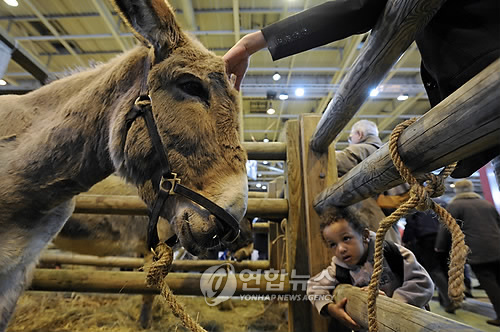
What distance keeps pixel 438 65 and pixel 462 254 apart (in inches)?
20.6

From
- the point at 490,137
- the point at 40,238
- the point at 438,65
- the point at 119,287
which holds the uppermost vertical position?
the point at 438,65

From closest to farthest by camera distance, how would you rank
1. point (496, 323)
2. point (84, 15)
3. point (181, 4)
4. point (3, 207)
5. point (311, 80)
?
point (3, 207) < point (496, 323) < point (181, 4) < point (84, 15) < point (311, 80)

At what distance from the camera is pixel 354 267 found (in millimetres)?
1452

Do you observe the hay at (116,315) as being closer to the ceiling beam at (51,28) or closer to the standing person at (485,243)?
the standing person at (485,243)

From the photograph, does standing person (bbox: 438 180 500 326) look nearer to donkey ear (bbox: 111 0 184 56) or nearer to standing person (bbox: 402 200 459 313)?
standing person (bbox: 402 200 459 313)

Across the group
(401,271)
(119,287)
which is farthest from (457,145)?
(119,287)

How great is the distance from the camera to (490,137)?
1.79 ft

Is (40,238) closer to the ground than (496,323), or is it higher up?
higher up

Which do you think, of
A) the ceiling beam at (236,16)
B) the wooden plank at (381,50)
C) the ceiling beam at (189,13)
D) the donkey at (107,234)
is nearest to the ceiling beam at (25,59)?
the donkey at (107,234)

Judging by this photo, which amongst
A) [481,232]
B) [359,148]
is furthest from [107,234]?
[481,232]

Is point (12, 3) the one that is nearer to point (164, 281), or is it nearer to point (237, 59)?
point (237, 59)

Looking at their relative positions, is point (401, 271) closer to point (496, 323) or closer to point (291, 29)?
point (291, 29)

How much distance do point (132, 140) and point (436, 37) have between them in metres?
1.10

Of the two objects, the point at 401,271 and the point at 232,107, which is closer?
the point at 232,107
